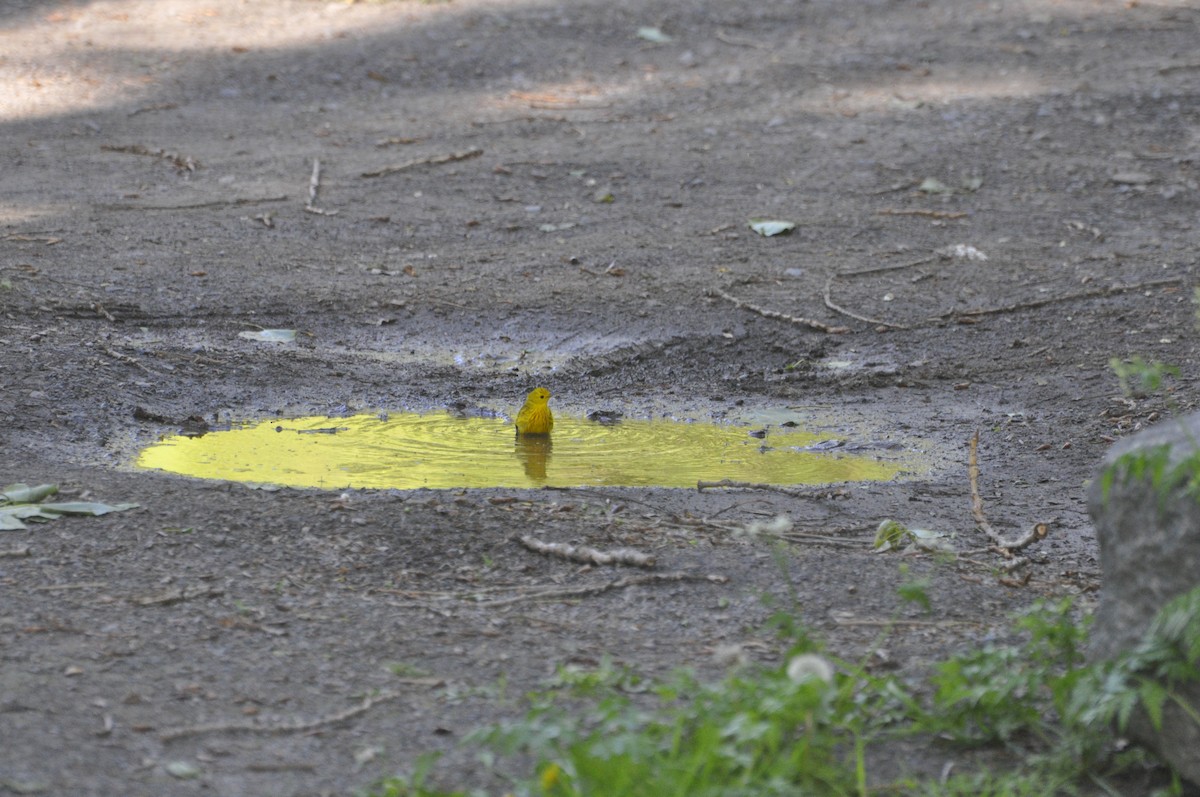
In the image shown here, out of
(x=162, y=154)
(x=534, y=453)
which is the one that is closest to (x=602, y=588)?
(x=534, y=453)

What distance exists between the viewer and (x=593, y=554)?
362 centimetres

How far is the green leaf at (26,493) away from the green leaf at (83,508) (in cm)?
7

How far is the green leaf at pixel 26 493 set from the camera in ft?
12.5

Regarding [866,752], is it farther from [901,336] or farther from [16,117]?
[16,117]

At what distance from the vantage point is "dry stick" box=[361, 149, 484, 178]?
8.86 meters

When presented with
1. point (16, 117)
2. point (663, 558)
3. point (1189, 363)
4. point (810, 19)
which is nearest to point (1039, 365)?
point (1189, 363)

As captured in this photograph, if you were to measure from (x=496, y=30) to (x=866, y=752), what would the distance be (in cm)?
1019

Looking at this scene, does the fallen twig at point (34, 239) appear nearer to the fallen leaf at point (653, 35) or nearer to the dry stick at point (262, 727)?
the dry stick at point (262, 727)

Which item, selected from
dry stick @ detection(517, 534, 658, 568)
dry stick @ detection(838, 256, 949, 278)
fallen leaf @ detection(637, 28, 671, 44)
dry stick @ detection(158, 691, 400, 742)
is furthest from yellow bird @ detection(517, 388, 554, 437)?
fallen leaf @ detection(637, 28, 671, 44)

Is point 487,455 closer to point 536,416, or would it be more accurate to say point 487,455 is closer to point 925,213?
point 536,416

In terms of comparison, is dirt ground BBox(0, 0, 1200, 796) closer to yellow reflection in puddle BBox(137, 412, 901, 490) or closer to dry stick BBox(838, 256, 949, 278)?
dry stick BBox(838, 256, 949, 278)

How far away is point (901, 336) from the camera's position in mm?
6602

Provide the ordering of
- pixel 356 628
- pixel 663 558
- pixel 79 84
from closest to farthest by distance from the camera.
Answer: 1. pixel 356 628
2. pixel 663 558
3. pixel 79 84

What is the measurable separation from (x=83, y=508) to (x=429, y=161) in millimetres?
5687
